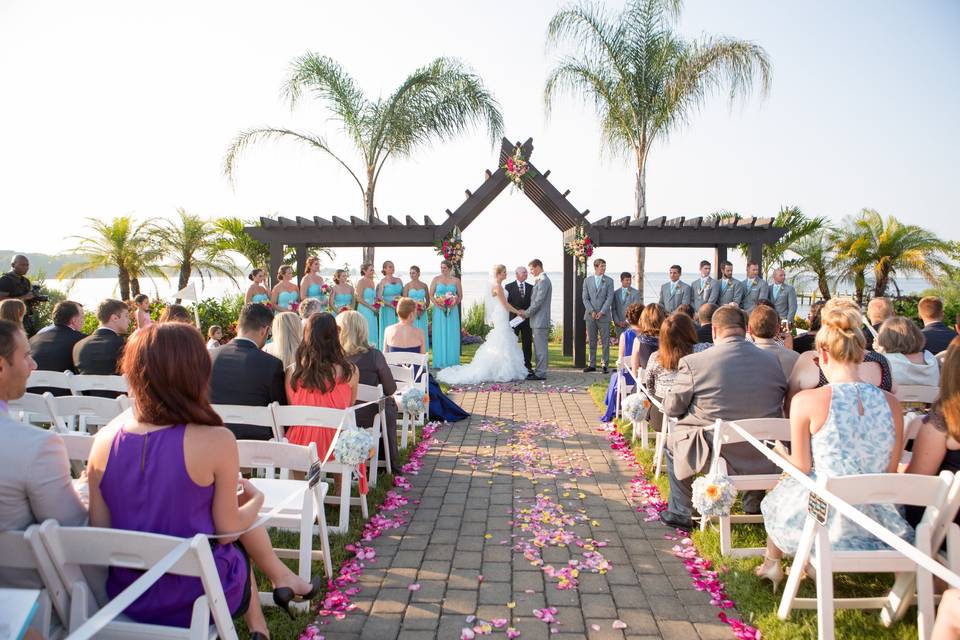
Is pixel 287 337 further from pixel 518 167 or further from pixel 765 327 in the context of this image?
pixel 518 167

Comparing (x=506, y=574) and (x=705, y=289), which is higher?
(x=705, y=289)

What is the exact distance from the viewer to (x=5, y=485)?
2.10 metres

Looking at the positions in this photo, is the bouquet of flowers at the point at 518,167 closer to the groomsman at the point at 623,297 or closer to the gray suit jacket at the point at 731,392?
the groomsman at the point at 623,297

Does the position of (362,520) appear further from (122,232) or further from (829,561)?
(122,232)

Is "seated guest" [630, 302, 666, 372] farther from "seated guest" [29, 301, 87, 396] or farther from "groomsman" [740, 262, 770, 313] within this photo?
"groomsman" [740, 262, 770, 313]

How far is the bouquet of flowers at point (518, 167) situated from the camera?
12.0 meters

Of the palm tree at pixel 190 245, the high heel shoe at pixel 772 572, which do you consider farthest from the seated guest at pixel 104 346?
the palm tree at pixel 190 245

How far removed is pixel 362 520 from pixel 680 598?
7.57 feet

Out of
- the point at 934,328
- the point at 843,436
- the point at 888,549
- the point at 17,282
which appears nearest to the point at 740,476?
the point at 843,436

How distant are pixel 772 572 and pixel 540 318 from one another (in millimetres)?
7953

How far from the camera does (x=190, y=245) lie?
18.8 meters

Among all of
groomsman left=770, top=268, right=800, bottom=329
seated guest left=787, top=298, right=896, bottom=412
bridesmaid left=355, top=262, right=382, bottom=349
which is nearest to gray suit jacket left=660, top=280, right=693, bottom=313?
groomsman left=770, top=268, right=800, bottom=329

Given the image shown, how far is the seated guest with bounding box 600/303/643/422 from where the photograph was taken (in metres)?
7.25

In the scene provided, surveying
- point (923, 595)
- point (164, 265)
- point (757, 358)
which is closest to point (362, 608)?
point (923, 595)
